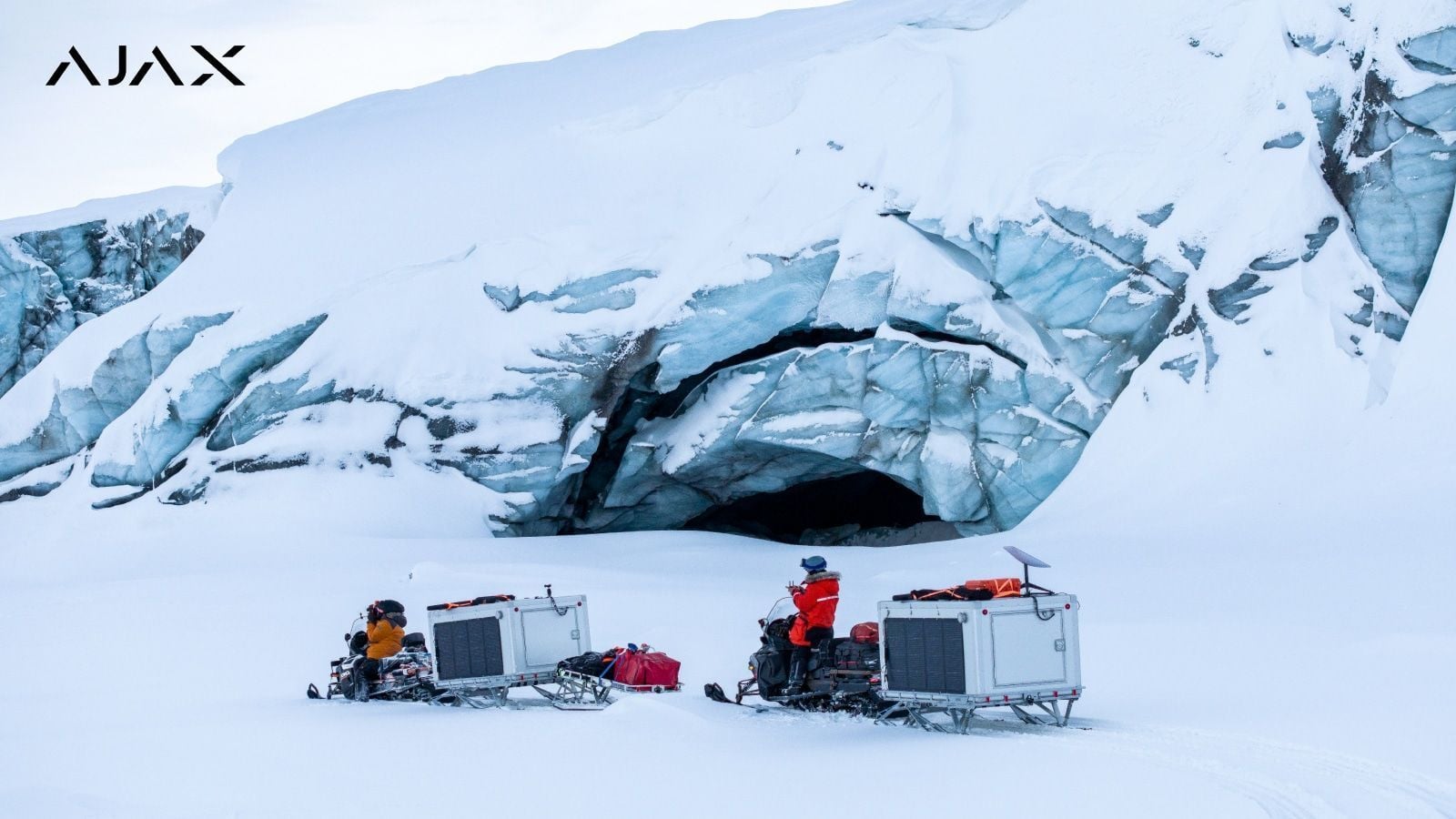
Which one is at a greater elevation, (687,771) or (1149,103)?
(1149,103)

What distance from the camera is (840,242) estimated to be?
23.1 m

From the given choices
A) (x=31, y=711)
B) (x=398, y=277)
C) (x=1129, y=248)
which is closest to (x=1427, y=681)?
(x=31, y=711)

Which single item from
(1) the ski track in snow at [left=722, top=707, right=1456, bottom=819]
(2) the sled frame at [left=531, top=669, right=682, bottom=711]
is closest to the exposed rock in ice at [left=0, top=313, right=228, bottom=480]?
(2) the sled frame at [left=531, top=669, right=682, bottom=711]

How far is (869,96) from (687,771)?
61.7 feet

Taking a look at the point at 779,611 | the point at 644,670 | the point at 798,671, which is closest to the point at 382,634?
the point at 644,670

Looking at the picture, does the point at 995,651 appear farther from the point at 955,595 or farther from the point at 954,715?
the point at 954,715

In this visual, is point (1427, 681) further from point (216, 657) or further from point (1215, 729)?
point (216, 657)

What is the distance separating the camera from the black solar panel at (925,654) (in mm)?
9195

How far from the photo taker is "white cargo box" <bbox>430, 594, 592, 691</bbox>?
479 inches

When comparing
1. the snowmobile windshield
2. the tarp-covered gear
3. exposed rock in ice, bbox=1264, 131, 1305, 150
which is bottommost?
the snowmobile windshield

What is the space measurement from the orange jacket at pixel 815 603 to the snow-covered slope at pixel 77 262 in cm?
2843

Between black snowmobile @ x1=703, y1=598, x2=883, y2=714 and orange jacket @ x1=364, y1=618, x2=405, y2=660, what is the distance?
365cm

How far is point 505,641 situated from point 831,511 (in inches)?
710

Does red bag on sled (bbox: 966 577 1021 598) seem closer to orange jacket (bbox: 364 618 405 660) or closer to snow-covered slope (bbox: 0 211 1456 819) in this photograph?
snow-covered slope (bbox: 0 211 1456 819)
